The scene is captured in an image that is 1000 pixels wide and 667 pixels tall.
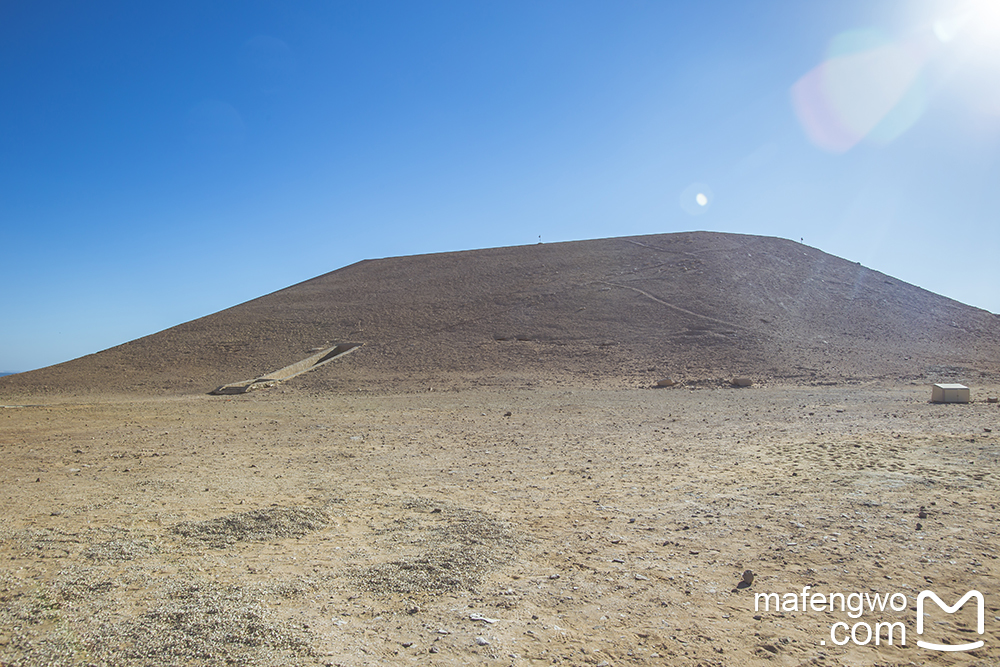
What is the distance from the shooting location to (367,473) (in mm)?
7781

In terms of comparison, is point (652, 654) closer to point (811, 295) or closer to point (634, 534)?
point (634, 534)

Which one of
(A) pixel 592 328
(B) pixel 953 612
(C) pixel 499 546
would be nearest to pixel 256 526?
(C) pixel 499 546

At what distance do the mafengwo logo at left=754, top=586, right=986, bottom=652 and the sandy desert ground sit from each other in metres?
0.03

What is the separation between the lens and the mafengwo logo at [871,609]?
3457 mm

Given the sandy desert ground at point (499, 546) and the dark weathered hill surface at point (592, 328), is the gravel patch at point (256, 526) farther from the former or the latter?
the dark weathered hill surface at point (592, 328)

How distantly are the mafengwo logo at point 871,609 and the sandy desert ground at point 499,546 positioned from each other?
30mm

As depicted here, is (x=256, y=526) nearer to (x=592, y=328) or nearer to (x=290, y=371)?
(x=290, y=371)

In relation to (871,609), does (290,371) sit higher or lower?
higher

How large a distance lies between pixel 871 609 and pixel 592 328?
2271 cm

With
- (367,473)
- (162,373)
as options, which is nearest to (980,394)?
(367,473)

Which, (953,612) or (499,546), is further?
(499,546)

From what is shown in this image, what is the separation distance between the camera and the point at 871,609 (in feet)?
12.5

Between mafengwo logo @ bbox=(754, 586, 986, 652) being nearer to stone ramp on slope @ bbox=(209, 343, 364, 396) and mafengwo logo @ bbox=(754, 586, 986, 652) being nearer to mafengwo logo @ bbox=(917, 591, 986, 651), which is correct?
mafengwo logo @ bbox=(917, 591, 986, 651)

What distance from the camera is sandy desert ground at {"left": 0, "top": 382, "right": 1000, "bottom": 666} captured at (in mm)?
3459
